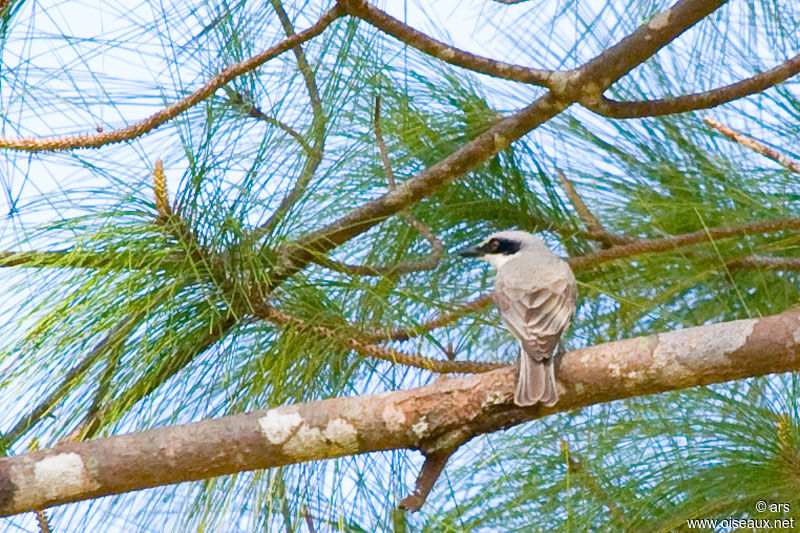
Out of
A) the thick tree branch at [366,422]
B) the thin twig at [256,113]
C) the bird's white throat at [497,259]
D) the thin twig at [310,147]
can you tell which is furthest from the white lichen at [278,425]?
the bird's white throat at [497,259]

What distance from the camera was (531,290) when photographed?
8.80 feet

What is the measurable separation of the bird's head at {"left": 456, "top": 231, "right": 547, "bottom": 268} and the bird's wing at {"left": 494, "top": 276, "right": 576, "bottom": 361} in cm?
21

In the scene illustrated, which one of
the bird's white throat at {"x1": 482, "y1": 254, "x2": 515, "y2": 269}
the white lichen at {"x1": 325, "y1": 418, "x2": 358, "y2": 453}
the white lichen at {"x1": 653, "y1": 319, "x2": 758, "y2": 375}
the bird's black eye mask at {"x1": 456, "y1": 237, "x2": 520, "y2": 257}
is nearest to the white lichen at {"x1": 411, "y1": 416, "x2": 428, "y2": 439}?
the white lichen at {"x1": 325, "y1": 418, "x2": 358, "y2": 453}

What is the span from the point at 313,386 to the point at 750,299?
119cm

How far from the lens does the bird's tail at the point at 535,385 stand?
2051 millimetres

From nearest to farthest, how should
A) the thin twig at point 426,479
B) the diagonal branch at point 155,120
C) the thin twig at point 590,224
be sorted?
the thin twig at point 426,479 → the diagonal branch at point 155,120 → the thin twig at point 590,224

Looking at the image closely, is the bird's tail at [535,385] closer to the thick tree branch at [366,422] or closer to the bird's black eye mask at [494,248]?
the thick tree branch at [366,422]

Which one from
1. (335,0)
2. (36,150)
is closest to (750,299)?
(335,0)

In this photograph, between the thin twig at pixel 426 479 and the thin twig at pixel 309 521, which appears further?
the thin twig at pixel 309 521

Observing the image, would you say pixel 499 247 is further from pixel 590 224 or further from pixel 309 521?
pixel 309 521

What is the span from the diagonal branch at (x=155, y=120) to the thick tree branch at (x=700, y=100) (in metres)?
0.66

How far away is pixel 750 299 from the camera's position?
297 centimetres

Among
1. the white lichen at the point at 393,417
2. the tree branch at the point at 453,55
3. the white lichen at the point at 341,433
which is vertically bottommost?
the white lichen at the point at 341,433

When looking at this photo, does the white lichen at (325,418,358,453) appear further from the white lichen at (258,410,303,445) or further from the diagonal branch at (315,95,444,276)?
the diagonal branch at (315,95,444,276)
